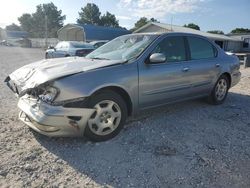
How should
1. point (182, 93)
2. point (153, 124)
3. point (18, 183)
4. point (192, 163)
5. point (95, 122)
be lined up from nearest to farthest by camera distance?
point (18, 183) < point (192, 163) < point (95, 122) < point (153, 124) < point (182, 93)

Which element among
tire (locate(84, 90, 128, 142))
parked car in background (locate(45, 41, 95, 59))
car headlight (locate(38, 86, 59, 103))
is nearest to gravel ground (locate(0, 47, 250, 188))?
tire (locate(84, 90, 128, 142))

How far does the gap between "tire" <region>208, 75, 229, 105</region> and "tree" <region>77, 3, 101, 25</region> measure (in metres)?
83.7

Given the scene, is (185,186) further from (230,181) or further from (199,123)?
(199,123)

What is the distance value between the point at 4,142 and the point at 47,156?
0.84 m

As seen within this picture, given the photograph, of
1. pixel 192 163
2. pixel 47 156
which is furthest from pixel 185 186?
pixel 47 156

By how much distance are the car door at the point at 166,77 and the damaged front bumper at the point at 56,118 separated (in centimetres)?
109

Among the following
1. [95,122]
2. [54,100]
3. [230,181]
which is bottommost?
[230,181]

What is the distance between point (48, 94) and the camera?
359 cm

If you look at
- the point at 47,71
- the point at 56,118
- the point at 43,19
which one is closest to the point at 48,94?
the point at 56,118

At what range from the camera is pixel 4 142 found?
3965 millimetres

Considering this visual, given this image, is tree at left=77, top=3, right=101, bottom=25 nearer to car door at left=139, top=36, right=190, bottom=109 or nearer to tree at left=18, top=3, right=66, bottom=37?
tree at left=18, top=3, right=66, bottom=37

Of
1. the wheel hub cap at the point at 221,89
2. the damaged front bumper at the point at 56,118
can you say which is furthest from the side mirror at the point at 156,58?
the wheel hub cap at the point at 221,89

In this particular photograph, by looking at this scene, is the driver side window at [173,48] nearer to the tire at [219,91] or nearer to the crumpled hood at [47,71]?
the crumpled hood at [47,71]

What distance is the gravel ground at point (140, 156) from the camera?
3.10 m
